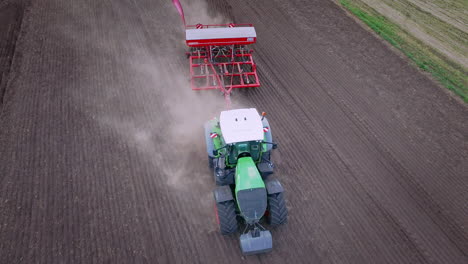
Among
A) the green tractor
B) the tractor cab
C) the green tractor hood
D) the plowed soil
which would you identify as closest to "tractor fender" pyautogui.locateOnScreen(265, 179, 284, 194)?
the green tractor

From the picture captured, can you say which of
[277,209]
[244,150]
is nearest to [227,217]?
[277,209]

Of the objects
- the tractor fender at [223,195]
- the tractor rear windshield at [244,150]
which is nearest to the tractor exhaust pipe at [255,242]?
the tractor fender at [223,195]

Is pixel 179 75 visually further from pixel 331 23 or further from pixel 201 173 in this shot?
pixel 331 23

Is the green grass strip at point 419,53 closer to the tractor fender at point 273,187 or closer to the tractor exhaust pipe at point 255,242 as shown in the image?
the tractor fender at point 273,187

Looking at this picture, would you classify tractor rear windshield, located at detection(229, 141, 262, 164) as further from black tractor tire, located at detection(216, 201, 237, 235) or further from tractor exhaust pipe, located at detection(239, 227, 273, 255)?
tractor exhaust pipe, located at detection(239, 227, 273, 255)

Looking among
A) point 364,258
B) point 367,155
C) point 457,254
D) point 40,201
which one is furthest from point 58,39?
point 457,254

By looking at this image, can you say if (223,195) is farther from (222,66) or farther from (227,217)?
(222,66)
